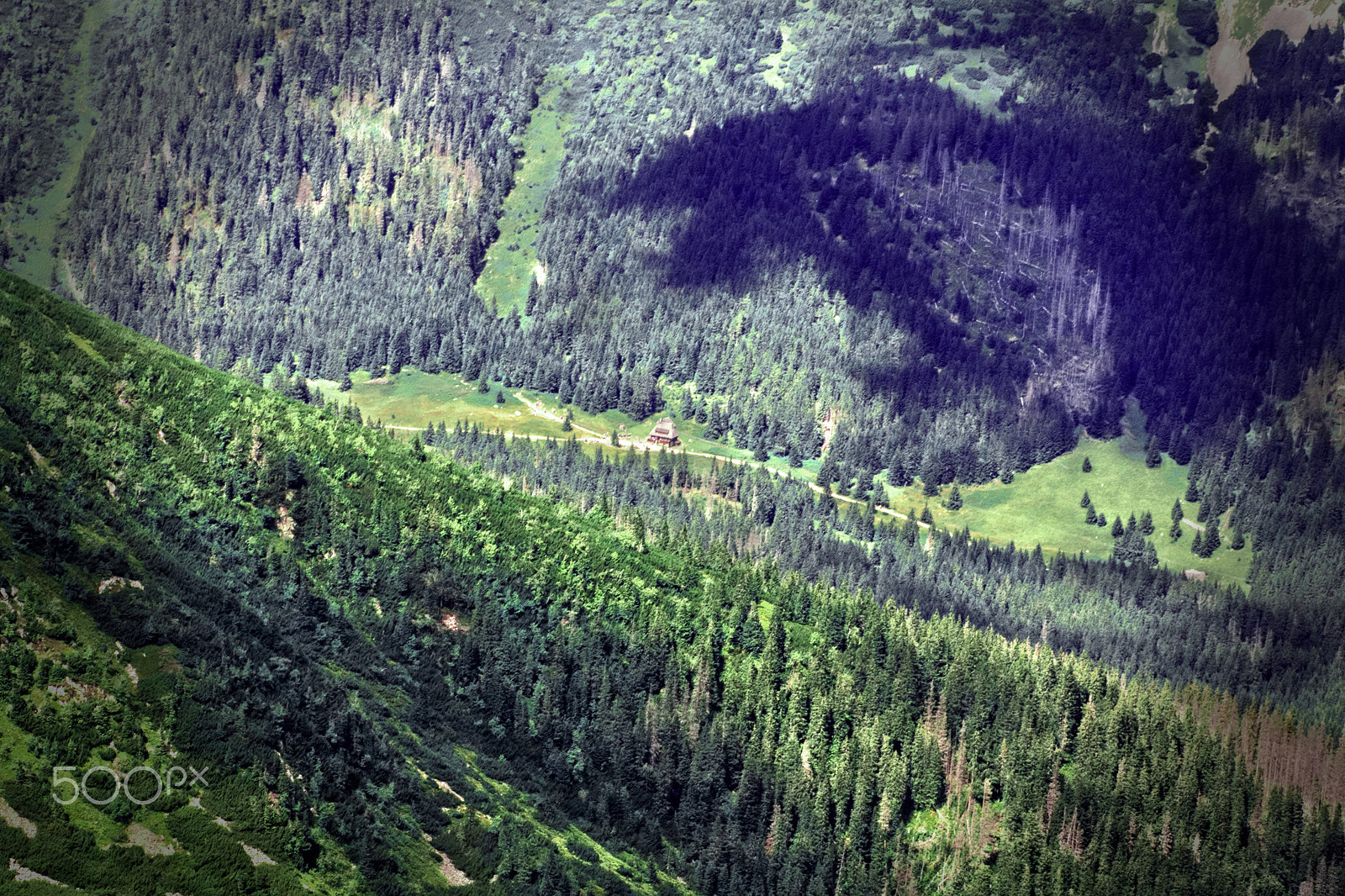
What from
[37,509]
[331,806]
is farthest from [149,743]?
[37,509]

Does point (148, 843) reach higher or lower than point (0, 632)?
lower

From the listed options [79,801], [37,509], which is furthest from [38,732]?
[37,509]

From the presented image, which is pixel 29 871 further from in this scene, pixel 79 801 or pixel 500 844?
pixel 500 844

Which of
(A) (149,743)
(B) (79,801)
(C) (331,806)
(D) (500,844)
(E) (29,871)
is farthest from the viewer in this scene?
(D) (500,844)

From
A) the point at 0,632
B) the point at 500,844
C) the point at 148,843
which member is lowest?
the point at 500,844

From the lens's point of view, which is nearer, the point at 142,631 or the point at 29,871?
the point at 29,871

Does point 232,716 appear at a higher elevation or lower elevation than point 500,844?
higher

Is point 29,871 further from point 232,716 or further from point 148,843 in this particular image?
point 232,716

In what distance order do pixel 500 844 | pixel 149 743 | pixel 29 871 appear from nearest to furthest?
pixel 29 871, pixel 149 743, pixel 500 844

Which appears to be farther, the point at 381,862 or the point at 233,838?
the point at 381,862
